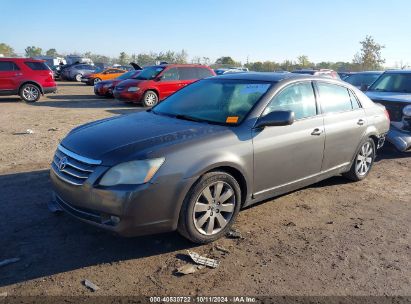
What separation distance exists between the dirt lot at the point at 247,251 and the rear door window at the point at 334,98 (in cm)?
120

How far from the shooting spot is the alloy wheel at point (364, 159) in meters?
5.72

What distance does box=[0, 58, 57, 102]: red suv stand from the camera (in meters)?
14.6

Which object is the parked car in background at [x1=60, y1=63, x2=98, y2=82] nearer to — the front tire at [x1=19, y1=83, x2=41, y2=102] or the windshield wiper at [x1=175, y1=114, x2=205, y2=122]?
the front tire at [x1=19, y1=83, x2=41, y2=102]

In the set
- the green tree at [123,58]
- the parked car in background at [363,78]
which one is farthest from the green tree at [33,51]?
the parked car in background at [363,78]

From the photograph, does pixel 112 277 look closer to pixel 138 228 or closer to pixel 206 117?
pixel 138 228

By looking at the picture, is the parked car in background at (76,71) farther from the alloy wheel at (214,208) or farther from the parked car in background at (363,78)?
the alloy wheel at (214,208)

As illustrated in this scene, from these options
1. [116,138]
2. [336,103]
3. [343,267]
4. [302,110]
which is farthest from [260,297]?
[336,103]

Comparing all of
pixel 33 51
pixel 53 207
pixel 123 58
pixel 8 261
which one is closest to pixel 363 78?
pixel 53 207

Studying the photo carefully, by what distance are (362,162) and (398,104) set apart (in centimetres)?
244

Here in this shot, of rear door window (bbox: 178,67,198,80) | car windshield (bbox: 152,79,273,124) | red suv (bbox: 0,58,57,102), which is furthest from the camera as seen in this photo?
rear door window (bbox: 178,67,198,80)

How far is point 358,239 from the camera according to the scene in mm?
Answer: 4000

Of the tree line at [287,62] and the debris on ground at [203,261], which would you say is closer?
the debris on ground at [203,261]

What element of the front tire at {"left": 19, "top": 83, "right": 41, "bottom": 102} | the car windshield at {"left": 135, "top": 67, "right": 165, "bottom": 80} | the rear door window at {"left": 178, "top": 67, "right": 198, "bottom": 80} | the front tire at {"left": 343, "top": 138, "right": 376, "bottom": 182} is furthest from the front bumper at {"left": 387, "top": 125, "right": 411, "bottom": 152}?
the front tire at {"left": 19, "top": 83, "right": 41, "bottom": 102}

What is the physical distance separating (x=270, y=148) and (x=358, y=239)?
134 cm
